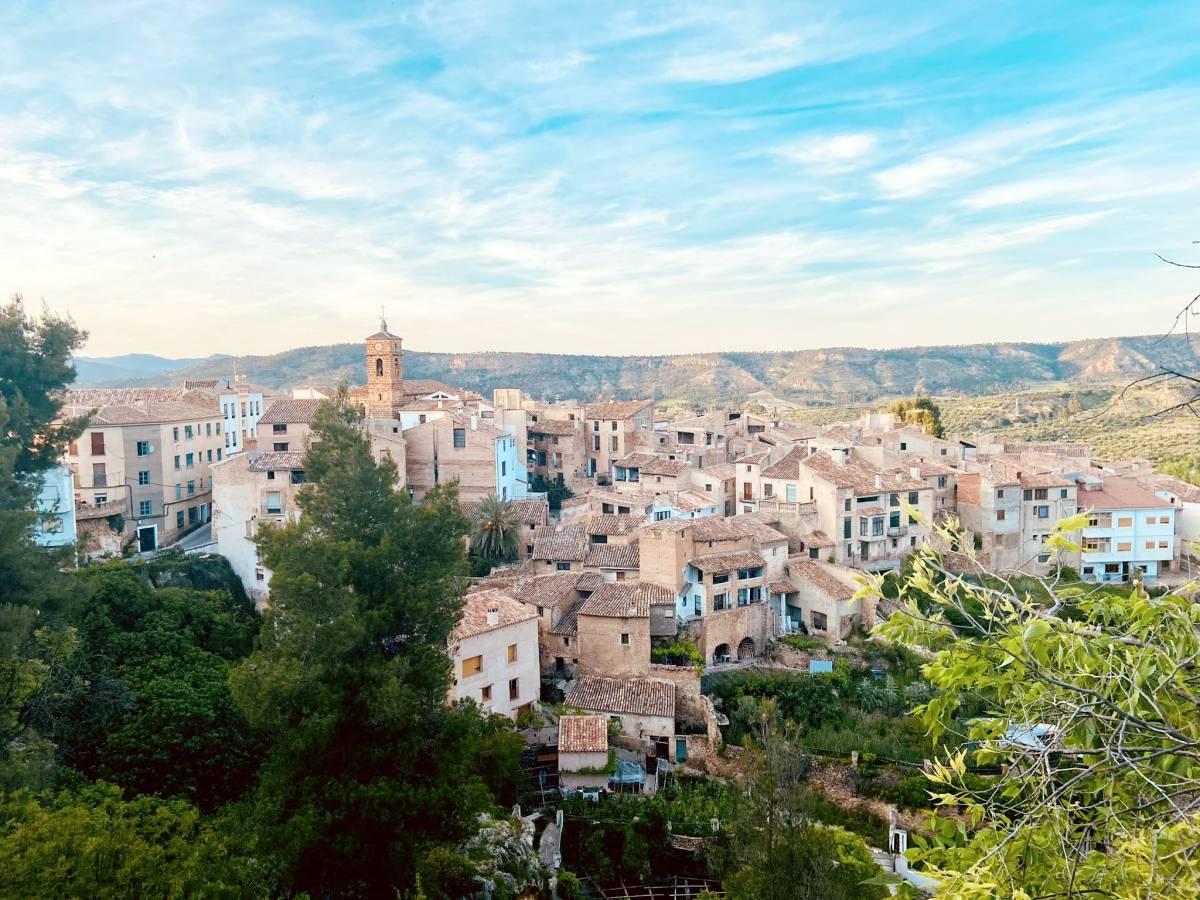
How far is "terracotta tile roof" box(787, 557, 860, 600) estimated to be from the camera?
3194 centimetres

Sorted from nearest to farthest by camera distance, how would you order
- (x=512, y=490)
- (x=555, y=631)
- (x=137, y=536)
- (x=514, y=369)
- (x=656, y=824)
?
(x=656, y=824), (x=555, y=631), (x=137, y=536), (x=512, y=490), (x=514, y=369)

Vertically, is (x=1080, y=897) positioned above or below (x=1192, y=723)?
below

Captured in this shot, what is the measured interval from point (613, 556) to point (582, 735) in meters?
9.89

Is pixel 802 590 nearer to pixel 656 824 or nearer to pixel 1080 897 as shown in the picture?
pixel 656 824

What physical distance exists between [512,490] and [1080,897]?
39600 millimetres

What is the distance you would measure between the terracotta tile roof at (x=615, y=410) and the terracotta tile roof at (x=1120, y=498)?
24.3 metres

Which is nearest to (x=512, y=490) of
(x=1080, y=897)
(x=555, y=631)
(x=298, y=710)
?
(x=555, y=631)

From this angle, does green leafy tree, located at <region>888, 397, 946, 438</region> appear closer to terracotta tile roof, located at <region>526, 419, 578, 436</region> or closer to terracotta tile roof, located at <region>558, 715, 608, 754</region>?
terracotta tile roof, located at <region>526, 419, 578, 436</region>

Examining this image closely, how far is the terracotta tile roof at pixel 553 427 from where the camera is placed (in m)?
52.4

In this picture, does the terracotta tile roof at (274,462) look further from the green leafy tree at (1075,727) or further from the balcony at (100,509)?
the green leafy tree at (1075,727)

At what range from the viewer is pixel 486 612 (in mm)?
25328

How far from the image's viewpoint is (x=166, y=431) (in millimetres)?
40312

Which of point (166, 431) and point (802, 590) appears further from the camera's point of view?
point (166, 431)

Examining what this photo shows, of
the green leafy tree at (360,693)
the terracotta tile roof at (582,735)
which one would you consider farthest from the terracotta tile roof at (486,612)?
the green leafy tree at (360,693)
